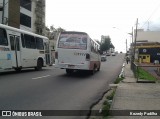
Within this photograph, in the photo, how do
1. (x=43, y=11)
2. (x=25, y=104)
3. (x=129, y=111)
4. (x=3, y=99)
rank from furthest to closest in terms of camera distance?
(x=43, y=11) < (x=3, y=99) < (x=25, y=104) < (x=129, y=111)

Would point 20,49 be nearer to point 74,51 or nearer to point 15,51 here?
point 15,51

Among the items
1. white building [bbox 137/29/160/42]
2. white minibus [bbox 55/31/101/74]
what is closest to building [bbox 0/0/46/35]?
white minibus [bbox 55/31/101/74]

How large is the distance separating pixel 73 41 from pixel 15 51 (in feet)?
12.6

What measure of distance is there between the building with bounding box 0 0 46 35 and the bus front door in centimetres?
2571

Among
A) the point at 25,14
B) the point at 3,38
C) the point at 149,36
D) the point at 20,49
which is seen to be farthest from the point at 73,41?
the point at 149,36

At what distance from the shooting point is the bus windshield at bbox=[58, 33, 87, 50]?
2152 centimetres

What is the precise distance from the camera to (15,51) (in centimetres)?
2158

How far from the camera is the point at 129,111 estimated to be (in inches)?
367

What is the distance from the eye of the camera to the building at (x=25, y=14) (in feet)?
172

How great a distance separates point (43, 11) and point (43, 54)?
45089 mm

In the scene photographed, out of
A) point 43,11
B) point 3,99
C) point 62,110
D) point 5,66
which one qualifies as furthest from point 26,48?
point 43,11

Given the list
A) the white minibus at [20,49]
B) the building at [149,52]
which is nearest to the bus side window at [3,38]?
the white minibus at [20,49]

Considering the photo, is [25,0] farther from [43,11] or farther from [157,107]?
[157,107]

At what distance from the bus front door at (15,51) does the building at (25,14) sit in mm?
25711
